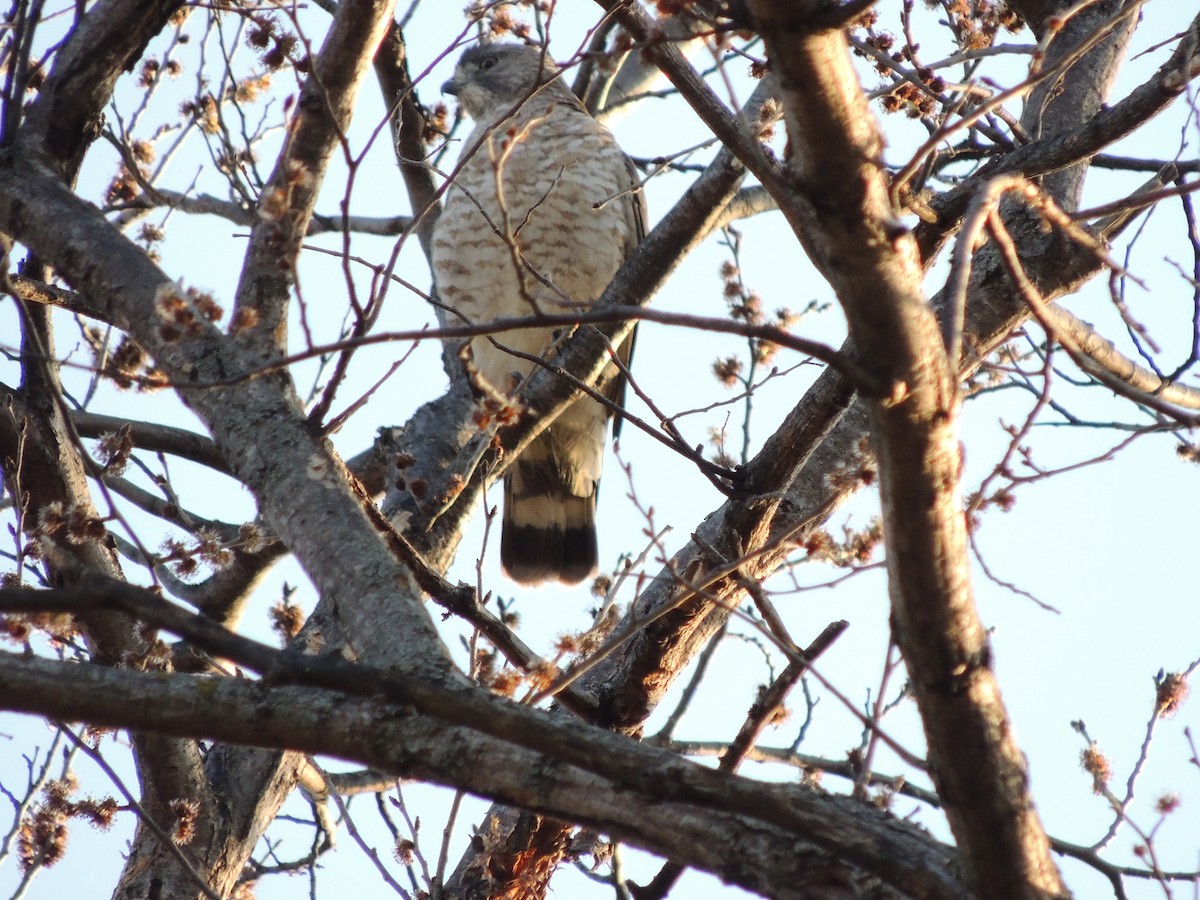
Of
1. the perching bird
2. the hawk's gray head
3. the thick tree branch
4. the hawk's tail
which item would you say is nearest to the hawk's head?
the hawk's gray head

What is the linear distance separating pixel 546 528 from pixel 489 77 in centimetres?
263

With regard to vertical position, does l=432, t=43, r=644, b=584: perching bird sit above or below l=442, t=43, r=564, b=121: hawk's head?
below

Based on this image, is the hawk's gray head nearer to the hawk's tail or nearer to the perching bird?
the perching bird

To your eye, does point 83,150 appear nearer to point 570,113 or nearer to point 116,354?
point 116,354

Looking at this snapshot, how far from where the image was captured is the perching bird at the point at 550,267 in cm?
520

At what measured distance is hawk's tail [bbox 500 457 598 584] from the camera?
5.39 m

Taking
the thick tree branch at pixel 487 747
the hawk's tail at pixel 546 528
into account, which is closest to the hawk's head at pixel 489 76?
the hawk's tail at pixel 546 528

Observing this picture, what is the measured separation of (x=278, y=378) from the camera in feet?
7.87

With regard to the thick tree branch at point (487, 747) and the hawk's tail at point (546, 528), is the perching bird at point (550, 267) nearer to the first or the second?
the hawk's tail at point (546, 528)

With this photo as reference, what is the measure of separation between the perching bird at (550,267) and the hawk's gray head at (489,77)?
39.6 inches

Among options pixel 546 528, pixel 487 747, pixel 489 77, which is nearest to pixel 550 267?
pixel 546 528

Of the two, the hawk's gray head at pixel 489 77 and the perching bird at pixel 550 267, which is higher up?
the hawk's gray head at pixel 489 77

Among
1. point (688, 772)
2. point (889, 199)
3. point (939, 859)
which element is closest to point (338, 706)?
point (688, 772)

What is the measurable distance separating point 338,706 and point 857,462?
1511 mm
